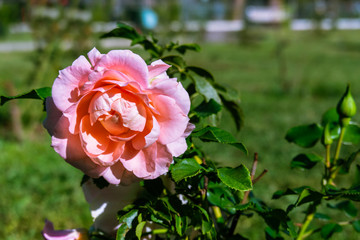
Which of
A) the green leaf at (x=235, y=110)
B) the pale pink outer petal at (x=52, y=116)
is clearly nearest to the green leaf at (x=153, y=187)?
the pale pink outer petal at (x=52, y=116)

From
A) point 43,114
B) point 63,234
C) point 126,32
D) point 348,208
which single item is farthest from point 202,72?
point 43,114

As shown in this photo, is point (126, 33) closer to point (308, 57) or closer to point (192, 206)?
point (192, 206)

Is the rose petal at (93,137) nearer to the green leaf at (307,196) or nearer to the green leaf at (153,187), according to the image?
the green leaf at (153,187)

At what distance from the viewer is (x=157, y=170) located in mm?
549

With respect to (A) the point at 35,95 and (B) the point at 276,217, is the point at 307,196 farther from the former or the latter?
(A) the point at 35,95

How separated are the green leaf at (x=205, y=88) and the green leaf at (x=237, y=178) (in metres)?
0.17

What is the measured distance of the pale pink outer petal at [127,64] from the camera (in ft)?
1.77

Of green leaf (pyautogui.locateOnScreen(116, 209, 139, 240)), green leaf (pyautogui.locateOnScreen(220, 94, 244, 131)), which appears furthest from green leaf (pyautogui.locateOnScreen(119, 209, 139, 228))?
green leaf (pyautogui.locateOnScreen(220, 94, 244, 131))

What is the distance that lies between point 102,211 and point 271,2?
26532mm

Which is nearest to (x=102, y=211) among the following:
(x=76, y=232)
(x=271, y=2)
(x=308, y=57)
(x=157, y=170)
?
Answer: (x=76, y=232)

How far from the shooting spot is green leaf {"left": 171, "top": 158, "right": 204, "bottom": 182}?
56 cm

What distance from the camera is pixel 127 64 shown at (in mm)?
545

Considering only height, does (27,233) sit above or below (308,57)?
above

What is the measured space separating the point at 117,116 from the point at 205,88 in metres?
0.24
